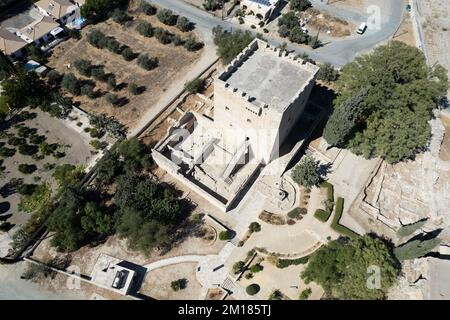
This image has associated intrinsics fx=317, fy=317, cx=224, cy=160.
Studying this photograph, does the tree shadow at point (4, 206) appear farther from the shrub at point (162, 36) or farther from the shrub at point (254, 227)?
the shrub at point (162, 36)

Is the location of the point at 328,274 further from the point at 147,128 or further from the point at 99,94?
the point at 99,94

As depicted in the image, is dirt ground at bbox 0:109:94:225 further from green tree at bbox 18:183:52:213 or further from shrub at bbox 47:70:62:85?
shrub at bbox 47:70:62:85

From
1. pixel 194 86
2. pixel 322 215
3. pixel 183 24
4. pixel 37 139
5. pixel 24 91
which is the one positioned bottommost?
pixel 37 139

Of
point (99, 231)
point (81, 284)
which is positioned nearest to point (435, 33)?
point (99, 231)

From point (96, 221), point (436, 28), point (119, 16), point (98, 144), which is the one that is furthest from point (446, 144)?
point (119, 16)

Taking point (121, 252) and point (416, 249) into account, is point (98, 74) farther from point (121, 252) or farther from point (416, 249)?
point (416, 249)
